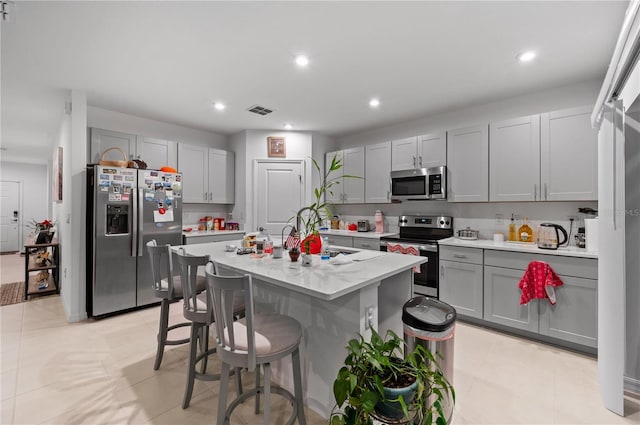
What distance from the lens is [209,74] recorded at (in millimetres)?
2846

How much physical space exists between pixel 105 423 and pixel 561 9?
390 cm

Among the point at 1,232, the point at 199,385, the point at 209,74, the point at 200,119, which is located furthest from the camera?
the point at 1,232

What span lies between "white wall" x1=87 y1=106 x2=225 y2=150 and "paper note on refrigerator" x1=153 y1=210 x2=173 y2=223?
1.28 m

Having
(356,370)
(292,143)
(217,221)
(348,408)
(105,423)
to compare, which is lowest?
(105,423)

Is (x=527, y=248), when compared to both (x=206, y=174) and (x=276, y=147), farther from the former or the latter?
(x=206, y=174)

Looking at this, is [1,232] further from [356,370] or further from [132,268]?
[356,370]

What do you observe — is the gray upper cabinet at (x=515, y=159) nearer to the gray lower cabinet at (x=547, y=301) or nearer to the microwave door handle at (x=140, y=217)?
the gray lower cabinet at (x=547, y=301)

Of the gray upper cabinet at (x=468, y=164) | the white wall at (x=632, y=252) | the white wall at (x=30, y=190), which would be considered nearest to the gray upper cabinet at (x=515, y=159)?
the gray upper cabinet at (x=468, y=164)

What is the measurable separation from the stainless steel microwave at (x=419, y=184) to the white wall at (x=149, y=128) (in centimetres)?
315

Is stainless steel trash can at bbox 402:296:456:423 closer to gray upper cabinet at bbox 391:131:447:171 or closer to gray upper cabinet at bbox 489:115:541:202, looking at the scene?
gray upper cabinet at bbox 489:115:541:202

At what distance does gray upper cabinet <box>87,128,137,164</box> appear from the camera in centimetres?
354

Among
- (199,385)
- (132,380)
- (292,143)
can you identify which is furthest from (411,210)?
(132,380)

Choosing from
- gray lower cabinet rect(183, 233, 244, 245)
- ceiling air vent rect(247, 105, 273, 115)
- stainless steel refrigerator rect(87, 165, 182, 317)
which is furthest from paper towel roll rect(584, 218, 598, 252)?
stainless steel refrigerator rect(87, 165, 182, 317)

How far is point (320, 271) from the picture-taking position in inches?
68.8
